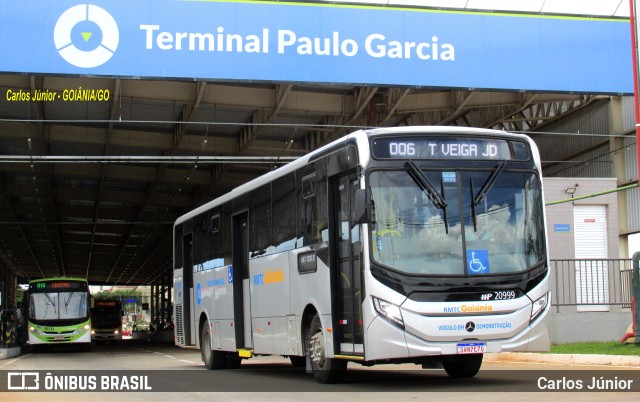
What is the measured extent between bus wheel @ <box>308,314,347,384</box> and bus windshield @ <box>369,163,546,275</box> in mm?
2023

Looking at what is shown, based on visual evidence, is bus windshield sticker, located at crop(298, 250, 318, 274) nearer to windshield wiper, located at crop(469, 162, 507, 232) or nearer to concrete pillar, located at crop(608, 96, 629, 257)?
windshield wiper, located at crop(469, 162, 507, 232)

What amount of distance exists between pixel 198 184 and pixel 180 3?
67.2 ft

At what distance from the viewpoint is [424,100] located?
28.8 meters

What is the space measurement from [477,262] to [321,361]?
9.13 feet

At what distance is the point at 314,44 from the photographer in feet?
73.8

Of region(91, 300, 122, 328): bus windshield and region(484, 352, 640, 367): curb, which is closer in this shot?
region(484, 352, 640, 367): curb

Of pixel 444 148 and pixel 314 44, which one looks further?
pixel 314 44

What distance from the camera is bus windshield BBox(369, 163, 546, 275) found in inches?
422

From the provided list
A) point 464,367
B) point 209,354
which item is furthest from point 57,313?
point 464,367

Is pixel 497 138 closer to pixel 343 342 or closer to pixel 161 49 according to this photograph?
pixel 343 342

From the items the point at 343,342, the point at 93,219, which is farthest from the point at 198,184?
the point at 343,342

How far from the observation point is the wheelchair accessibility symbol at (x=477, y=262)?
1075cm

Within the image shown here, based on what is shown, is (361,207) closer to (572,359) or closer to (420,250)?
(420,250)

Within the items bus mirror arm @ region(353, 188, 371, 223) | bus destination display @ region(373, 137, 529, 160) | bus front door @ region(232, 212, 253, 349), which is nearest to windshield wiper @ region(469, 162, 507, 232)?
bus destination display @ region(373, 137, 529, 160)
